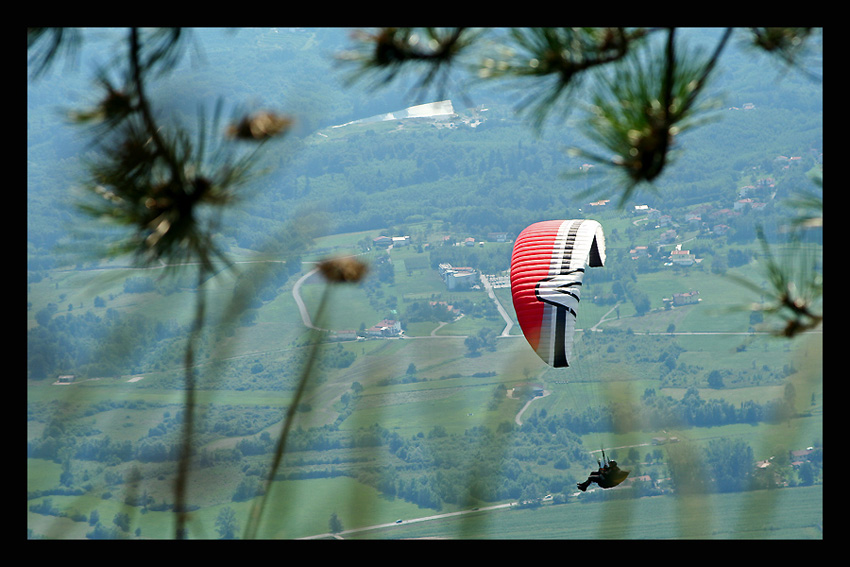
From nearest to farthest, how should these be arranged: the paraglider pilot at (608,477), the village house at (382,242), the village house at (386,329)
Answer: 1. the paraglider pilot at (608,477)
2. the village house at (386,329)
3. the village house at (382,242)

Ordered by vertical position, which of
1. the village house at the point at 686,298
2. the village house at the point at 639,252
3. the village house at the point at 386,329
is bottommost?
the village house at the point at 386,329

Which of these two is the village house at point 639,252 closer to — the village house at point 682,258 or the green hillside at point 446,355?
the green hillside at point 446,355

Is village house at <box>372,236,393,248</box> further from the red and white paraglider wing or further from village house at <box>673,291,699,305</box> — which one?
the red and white paraglider wing

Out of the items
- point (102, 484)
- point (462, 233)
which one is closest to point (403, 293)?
point (462, 233)

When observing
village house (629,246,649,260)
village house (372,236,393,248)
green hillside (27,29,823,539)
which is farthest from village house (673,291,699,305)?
village house (372,236,393,248)

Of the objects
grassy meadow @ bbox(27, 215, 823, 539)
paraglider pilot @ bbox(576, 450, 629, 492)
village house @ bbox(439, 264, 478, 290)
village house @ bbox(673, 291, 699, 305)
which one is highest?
paraglider pilot @ bbox(576, 450, 629, 492)

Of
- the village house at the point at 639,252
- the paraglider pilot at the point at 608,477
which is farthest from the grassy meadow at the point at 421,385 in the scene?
the paraglider pilot at the point at 608,477

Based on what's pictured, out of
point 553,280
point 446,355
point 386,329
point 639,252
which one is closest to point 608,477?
point 553,280

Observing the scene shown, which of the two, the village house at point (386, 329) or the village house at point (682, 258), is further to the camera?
the village house at point (682, 258)
